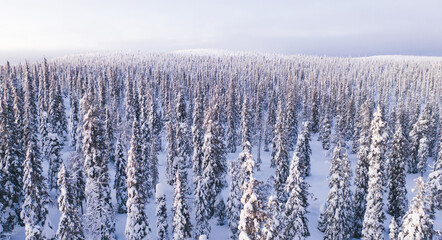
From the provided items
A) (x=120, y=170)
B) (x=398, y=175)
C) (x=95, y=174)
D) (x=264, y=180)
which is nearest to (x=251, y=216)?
(x=95, y=174)

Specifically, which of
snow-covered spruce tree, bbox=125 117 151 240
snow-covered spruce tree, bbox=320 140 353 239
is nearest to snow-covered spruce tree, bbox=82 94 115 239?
snow-covered spruce tree, bbox=125 117 151 240

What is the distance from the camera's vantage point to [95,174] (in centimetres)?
2906

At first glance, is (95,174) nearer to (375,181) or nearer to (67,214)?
(67,214)

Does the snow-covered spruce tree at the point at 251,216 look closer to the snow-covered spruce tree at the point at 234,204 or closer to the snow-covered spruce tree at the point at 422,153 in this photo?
the snow-covered spruce tree at the point at 234,204

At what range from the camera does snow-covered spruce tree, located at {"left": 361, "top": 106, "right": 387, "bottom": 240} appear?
98.2 feet

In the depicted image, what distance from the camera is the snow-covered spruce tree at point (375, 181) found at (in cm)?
2994

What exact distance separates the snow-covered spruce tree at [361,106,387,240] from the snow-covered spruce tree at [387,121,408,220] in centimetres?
906

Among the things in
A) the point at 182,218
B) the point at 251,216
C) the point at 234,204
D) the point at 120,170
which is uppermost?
the point at 251,216

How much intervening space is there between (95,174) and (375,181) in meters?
29.0

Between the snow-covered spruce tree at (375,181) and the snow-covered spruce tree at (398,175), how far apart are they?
29.7 feet

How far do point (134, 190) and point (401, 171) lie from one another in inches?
1357

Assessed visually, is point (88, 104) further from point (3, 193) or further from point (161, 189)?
point (3, 193)

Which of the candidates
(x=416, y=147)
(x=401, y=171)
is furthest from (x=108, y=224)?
(x=416, y=147)

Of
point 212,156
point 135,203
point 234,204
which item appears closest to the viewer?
point 135,203
